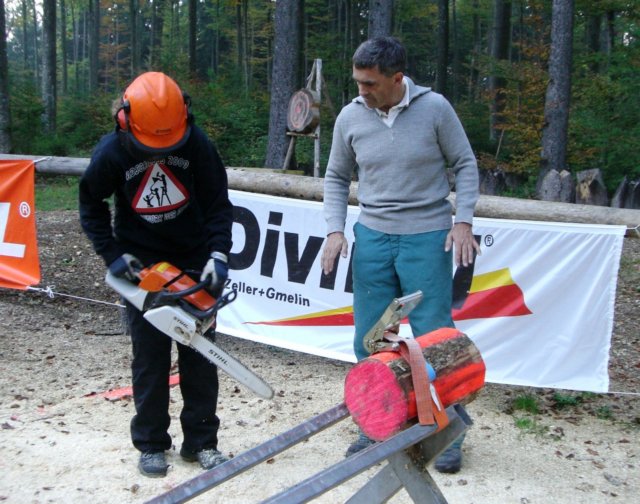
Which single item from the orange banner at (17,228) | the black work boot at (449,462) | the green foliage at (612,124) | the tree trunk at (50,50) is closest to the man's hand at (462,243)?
the black work boot at (449,462)

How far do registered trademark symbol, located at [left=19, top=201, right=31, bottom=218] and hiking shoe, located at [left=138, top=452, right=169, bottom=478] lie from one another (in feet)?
12.6

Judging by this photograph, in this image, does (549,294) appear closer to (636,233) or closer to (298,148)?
(636,233)

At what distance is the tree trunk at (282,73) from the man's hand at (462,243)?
434 inches

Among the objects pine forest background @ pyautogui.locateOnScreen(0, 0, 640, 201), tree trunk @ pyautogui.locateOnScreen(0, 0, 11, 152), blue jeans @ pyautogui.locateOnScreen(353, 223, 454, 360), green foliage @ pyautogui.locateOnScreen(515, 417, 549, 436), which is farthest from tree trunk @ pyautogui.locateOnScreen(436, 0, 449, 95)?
blue jeans @ pyautogui.locateOnScreen(353, 223, 454, 360)

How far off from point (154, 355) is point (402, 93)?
70.9 inches

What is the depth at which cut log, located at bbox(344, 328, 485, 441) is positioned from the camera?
2271 millimetres

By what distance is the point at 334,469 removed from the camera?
2.04 metres

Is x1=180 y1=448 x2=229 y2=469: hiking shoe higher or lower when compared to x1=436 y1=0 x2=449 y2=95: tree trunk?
lower

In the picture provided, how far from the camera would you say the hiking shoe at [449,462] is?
364 cm

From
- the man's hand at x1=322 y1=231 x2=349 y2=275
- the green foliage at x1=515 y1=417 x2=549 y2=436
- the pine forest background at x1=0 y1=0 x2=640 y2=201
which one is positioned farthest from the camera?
the pine forest background at x1=0 y1=0 x2=640 y2=201

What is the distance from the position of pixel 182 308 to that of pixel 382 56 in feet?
4.86

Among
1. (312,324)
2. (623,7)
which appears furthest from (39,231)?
(623,7)

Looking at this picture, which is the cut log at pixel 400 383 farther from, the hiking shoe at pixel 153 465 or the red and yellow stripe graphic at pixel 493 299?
the red and yellow stripe graphic at pixel 493 299

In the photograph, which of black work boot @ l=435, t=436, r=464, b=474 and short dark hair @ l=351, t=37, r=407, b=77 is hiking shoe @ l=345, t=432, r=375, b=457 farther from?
Result: short dark hair @ l=351, t=37, r=407, b=77
